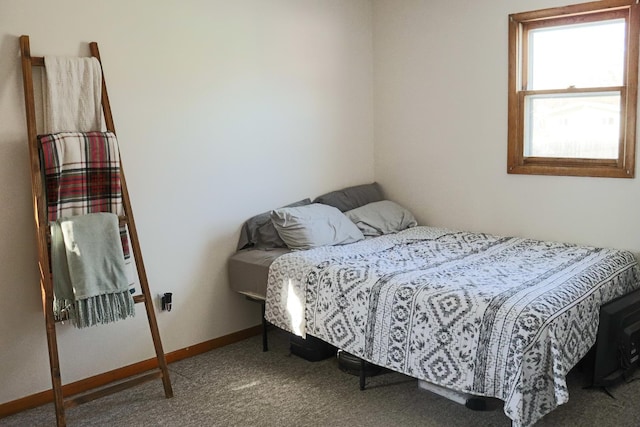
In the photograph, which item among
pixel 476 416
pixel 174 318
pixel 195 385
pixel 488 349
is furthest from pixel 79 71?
pixel 476 416

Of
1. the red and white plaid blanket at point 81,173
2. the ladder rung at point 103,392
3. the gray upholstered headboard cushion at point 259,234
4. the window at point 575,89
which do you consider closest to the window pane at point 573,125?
the window at point 575,89

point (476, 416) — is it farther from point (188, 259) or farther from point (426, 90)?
point (426, 90)

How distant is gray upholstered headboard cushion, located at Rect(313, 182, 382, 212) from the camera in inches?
162

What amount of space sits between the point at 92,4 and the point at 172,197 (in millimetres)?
1062

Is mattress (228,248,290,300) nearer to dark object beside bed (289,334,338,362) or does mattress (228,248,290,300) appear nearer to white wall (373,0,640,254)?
dark object beside bed (289,334,338,362)

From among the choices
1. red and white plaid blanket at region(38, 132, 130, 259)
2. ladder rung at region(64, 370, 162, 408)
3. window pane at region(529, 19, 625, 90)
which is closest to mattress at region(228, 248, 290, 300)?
ladder rung at region(64, 370, 162, 408)

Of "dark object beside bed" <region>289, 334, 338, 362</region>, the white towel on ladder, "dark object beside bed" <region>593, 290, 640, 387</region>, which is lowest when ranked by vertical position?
"dark object beside bed" <region>289, 334, 338, 362</region>

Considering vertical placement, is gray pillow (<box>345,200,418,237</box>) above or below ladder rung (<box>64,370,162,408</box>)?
above

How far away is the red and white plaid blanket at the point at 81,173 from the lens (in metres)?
2.77

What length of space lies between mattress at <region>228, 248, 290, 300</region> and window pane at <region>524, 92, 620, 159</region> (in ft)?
5.64

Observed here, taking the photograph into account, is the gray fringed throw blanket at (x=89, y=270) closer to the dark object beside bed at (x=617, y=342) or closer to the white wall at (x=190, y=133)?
the white wall at (x=190, y=133)

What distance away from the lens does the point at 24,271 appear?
9.54 ft

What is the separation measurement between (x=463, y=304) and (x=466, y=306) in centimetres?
2

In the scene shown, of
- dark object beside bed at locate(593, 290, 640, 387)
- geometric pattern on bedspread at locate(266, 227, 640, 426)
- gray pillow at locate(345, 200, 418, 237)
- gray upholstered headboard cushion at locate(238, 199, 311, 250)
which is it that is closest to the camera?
geometric pattern on bedspread at locate(266, 227, 640, 426)
